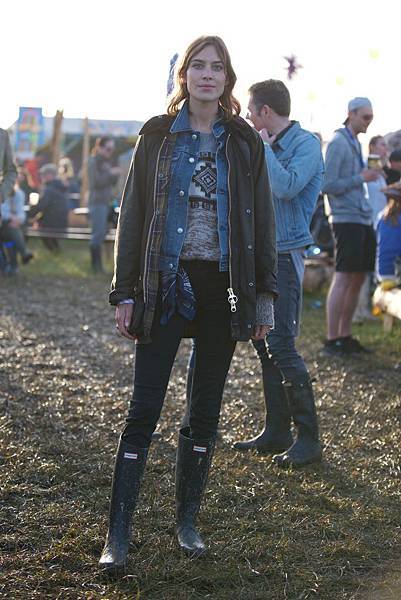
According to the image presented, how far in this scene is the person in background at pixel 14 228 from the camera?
579 inches

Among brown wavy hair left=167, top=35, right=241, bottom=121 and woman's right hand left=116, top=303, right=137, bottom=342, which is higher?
brown wavy hair left=167, top=35, right=241, bottom=121

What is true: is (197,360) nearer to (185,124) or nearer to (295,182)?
(185,124)

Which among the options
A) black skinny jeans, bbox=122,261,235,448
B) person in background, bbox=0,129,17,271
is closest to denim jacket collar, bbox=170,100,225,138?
black skinny jeans, bbox=122,261,235,448

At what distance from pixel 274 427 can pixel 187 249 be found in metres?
2.04

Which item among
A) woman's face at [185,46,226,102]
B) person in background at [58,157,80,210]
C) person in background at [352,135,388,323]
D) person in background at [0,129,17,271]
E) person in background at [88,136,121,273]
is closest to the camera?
woman's face at [185,46,226,102]

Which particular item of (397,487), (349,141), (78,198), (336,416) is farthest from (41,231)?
(397,487)

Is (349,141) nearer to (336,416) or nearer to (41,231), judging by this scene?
(336,416)

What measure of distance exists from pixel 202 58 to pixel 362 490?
7.30 feet

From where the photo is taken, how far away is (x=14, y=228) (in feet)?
49.3

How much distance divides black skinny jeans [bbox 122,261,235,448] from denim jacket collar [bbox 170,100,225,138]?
0.48 meters

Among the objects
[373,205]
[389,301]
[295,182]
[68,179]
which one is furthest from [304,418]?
[68,179]

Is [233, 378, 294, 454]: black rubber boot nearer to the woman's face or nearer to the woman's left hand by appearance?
the woman's left hand

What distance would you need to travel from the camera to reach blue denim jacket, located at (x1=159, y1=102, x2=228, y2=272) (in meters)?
3.60

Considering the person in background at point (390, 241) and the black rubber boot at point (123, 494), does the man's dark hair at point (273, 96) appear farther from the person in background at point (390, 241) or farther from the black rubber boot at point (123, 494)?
the person in background at point (390, 241)
